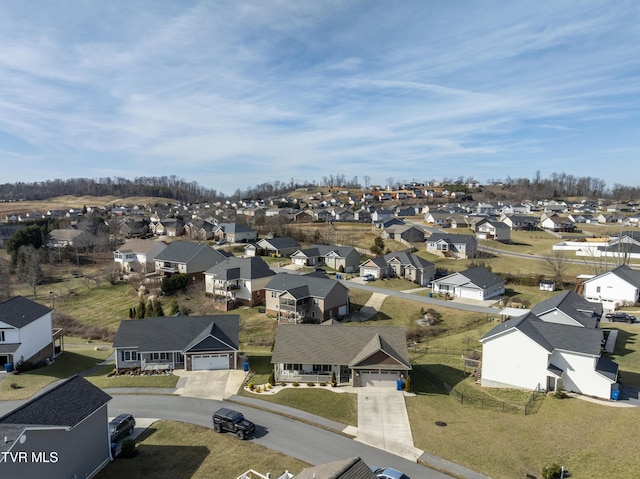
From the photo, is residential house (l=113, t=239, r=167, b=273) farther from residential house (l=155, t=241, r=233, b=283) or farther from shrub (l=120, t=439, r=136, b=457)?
shrub (l=120, t=439, r=136, b=457)

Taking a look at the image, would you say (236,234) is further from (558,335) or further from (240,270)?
(558,335)

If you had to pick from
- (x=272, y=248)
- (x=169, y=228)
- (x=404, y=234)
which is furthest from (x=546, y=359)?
(x=169, y=228)

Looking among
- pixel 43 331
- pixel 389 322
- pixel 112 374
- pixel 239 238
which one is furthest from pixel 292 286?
pixel 239 238

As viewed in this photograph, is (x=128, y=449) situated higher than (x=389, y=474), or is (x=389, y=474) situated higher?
(x=389, y=474)

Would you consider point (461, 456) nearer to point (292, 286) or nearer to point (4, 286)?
point (292, 286)

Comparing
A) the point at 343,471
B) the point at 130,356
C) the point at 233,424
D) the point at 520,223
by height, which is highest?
the point at 520,223

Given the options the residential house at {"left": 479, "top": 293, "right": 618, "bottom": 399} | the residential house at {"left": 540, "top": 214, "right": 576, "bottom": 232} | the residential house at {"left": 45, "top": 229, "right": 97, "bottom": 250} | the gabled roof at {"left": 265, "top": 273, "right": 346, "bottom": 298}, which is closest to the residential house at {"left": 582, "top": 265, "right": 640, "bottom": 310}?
the residential house at {"left": 479, "top": 293, "right": 618, "bottom": 399}

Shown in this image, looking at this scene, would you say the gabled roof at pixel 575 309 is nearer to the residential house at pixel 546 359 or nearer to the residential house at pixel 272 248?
the residential house at pixel 546 359

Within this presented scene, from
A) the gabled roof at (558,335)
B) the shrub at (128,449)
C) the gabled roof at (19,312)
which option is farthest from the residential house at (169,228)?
the gabled roof at (558,335)
